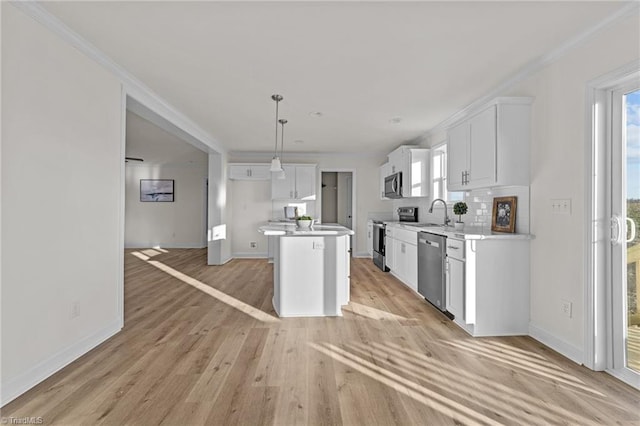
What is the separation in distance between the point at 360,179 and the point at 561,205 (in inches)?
201

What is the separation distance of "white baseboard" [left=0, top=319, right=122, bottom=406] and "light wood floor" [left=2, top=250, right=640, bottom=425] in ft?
0.18

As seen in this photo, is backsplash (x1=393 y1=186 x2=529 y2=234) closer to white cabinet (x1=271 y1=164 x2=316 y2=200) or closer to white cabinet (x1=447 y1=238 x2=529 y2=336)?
white cabinet (x1=447 y1=238 x2=529 y2=336)

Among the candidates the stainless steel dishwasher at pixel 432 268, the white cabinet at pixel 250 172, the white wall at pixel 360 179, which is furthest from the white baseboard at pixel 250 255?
the stainless steel dishwasher at pixel 432 268

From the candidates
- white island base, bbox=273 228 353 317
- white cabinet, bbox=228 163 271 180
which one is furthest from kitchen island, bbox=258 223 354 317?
white cabinet, bbox=228 163 271 180

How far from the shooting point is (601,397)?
2004mm

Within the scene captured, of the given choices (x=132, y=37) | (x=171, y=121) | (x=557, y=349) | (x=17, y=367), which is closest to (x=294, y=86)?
(x=132, y=37)

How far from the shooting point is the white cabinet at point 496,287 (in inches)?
117

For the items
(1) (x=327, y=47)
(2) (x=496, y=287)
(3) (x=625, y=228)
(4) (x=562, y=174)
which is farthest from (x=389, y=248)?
(1) (x=327, y=47)

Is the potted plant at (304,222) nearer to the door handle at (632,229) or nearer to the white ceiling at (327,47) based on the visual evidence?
the white ceiling at (327,47)

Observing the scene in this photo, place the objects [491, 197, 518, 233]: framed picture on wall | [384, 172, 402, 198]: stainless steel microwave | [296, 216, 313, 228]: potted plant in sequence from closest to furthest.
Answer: [491, 197, 518, 233]: framed picture on wall, [296, 216, 313, 228]: potted plant, [384, 172, 402, 198]: stainless steel microwave

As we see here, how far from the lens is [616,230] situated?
2.31 metres

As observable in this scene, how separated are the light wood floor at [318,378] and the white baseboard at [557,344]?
0.23 feet

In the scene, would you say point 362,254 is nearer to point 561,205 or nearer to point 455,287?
point 455,287

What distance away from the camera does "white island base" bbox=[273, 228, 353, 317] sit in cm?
351
